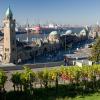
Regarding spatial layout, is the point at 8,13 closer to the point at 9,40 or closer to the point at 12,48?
the point at 9,40

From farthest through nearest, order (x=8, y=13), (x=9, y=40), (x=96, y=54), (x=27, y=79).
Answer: (x=9, y=40) < (x=8, y=13) < (x=96, y=54) < (x=27, y=79)

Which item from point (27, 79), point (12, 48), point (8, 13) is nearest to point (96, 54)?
point (27, 79)

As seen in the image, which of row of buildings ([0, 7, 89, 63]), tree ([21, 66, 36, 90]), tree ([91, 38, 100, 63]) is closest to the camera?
tree ([21, 66, 36, 90])

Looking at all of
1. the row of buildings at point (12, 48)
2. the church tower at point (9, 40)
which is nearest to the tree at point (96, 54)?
the row of buildings at point (12, 48)

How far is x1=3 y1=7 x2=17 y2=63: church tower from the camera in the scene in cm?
5297

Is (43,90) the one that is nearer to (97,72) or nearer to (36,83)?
(36,83)

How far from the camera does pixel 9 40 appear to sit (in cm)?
5425

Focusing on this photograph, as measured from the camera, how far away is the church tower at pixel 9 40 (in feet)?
174

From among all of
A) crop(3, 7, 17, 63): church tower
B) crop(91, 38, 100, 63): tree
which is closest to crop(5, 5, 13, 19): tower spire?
crop(3, 7, 17, 63): church tower

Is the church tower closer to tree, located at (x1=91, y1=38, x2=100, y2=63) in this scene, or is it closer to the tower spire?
the tower spire

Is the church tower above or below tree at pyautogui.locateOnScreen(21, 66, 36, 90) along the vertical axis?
above

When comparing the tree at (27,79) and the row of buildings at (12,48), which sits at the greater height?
the row of buildings at (12,48)

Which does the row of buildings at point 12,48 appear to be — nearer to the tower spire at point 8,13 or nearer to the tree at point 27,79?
the tower spire at point 8,13

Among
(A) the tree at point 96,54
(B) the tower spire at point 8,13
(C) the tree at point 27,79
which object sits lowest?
(C) the tree at point 27,79
